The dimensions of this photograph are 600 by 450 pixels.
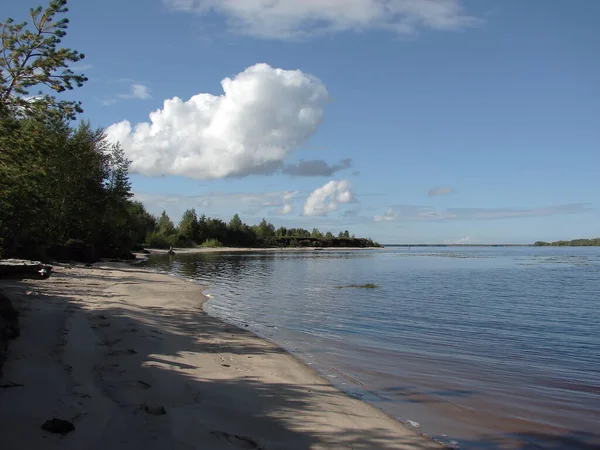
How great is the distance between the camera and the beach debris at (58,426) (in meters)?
4.88

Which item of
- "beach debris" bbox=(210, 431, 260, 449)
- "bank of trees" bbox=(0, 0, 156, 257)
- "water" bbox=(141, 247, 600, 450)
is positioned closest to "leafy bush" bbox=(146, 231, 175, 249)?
"bank of trees" bbox=(0, 0, 156, 257)

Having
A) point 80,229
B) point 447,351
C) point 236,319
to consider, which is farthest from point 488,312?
point 80,229

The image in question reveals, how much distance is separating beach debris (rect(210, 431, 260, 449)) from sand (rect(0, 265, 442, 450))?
0.01 metres

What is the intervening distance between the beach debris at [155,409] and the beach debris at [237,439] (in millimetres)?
857

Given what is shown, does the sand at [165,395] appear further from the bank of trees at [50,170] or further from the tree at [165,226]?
the tree at [165,226]

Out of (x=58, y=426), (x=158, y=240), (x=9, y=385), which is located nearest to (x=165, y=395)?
(x=58, y=426)

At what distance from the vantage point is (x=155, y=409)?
5984 millimetres

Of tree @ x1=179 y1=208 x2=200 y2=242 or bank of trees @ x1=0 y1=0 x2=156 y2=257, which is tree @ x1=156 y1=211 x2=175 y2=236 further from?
bank of trees @ x1=0 y1=0 x2=156 y2=257

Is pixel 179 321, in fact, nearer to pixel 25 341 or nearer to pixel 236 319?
pixel 236 319

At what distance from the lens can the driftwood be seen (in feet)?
59.2

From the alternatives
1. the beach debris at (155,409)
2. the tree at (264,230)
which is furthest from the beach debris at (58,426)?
the tree at (264,230)

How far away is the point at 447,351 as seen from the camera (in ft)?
40.8

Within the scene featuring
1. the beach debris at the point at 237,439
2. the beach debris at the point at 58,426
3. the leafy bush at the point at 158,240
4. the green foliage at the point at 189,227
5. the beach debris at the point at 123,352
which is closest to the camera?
the beach debris at the point at 58,426

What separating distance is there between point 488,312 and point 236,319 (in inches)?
476
